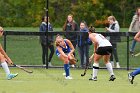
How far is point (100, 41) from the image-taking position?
18.7 m

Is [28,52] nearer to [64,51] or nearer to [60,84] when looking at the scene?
[64,51]

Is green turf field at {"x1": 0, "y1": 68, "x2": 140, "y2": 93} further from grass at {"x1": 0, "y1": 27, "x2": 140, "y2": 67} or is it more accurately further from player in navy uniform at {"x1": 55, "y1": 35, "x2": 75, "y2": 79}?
grass at {"x1": 0, "y1": 27, "x2": 140, "y2": 67}

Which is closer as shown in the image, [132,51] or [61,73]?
[61,73]

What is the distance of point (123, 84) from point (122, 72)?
537 centimetres

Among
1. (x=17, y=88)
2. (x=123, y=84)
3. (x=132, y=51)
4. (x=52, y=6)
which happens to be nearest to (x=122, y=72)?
(x=132, y=51)

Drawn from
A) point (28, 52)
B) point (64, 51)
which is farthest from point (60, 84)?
point (28, 52)

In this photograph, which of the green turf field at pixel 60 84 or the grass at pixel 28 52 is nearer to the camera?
the green turf field at pixel 60 84

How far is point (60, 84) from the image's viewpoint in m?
17.2

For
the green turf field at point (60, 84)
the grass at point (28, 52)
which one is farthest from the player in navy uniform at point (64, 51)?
the grass at point (28, 52)

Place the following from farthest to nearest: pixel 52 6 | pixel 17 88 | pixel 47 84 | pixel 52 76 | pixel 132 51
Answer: pixel 52 6 → pixel 132 51 → pixel 52 76 → pixel 47 84 → pixel 17 88

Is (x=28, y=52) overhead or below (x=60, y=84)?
below

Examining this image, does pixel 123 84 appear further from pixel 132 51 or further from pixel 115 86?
pixel 132 51

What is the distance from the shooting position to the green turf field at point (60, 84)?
15.5m

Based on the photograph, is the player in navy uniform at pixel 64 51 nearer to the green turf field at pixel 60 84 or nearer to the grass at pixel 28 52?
the green turf field at pixel 60 84
